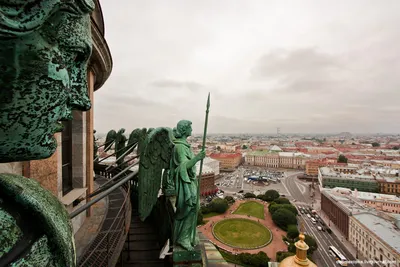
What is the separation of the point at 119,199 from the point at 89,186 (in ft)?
4.35

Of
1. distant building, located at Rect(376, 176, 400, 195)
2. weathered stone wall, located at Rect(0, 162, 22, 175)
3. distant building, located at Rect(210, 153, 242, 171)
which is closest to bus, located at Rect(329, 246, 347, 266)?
distant building, located at Rect(376, 176, 400, 195)

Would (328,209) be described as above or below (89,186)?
below

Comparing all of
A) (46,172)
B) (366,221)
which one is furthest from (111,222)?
(366,221)

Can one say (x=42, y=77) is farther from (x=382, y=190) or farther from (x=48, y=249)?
(x=382, y=190)

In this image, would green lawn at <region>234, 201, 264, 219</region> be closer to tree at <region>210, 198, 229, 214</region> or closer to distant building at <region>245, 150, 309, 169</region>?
tree at <region>210, 198, 229, 214</region>

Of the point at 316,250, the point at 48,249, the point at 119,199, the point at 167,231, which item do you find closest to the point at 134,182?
the point at 119,199

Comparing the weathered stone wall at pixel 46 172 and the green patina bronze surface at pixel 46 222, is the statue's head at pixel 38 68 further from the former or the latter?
the weathered stone wall at pixel 46 172

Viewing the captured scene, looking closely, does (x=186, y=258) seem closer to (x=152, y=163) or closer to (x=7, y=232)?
(x=152, y=163)

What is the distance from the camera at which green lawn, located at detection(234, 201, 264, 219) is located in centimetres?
3459

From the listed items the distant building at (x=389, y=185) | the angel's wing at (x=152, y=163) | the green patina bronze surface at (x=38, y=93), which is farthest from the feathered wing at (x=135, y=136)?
the distant building at (x=389, y=185)

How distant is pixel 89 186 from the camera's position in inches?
213

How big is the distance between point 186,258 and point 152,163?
5.96 feet

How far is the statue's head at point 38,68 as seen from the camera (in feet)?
2.08

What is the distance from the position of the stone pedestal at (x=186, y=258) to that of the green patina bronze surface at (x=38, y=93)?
326 cm
